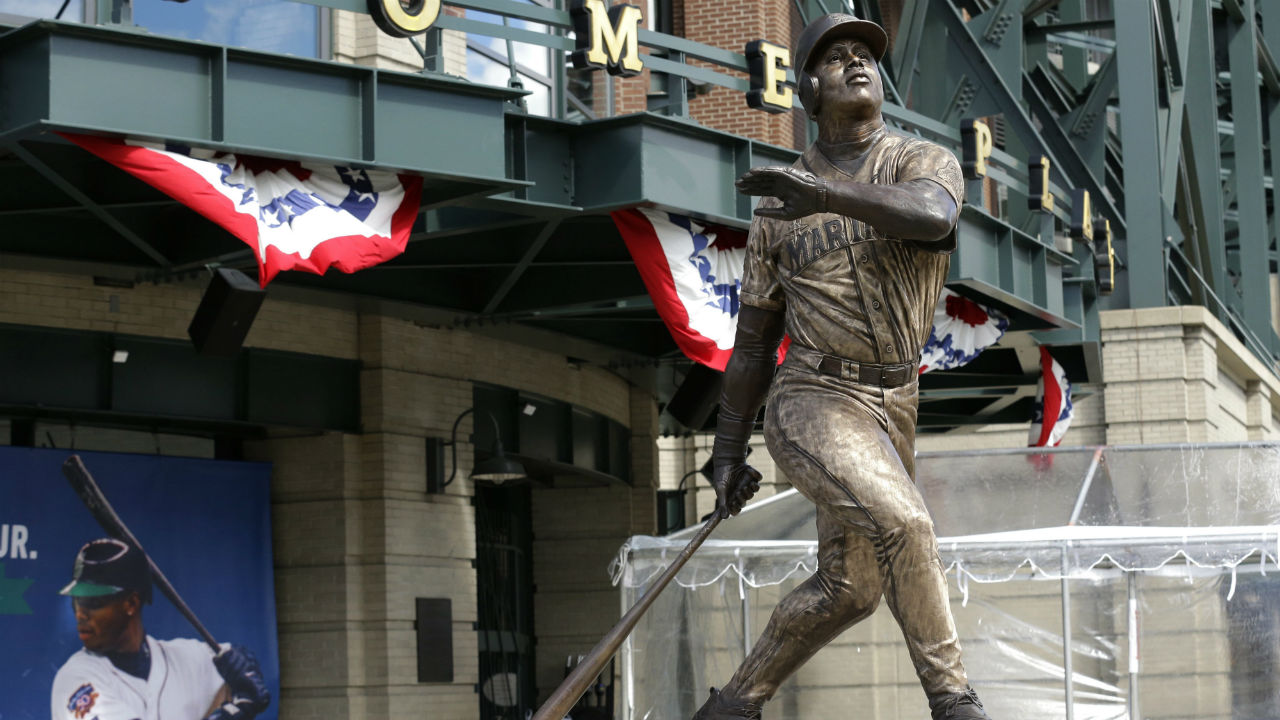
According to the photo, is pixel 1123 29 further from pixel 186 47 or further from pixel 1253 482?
pixel 186 47

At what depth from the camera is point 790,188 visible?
16.9ft

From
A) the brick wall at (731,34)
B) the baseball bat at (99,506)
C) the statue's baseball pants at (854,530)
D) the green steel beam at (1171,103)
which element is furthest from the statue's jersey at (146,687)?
the green steel beam at (1171,103)

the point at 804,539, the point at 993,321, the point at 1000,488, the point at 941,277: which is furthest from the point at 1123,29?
the point at 941,277

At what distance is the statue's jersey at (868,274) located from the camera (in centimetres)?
579

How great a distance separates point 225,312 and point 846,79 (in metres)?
8.04

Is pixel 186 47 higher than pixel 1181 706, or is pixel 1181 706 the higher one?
pixel 186 47

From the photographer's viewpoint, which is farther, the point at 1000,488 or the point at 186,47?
the point at 1000,488

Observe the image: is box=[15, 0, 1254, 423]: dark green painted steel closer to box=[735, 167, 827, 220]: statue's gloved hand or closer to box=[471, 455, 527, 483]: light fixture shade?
box=[471, 455, 527, 483]: light fixture shade

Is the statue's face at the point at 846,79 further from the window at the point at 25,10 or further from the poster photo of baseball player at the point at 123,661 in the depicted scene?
the poster photo of baseball player at the point at 123,661

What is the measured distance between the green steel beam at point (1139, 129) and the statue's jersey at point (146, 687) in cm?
1408

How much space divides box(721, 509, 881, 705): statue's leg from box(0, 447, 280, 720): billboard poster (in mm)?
9485

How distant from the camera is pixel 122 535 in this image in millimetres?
14711

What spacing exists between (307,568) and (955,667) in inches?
454

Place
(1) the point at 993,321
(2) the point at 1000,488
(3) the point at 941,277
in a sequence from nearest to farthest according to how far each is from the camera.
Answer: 1. (3) the point at 941,277
2. (2) the point at 1000,488
3. (1) the point at 993,321
